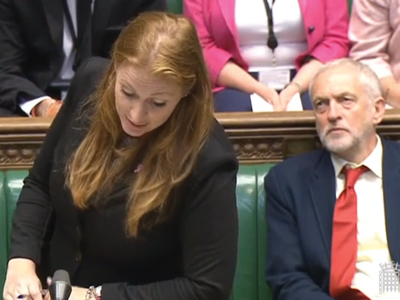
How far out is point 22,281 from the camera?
1.26 metres

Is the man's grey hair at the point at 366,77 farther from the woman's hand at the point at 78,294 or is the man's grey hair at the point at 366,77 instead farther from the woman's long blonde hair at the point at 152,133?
the woman's hand at the point at 78,294

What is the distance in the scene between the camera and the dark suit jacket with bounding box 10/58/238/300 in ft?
4.06

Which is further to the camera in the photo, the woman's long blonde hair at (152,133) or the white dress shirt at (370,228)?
the white dress shirt at (370,228)

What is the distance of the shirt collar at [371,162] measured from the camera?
1.76m

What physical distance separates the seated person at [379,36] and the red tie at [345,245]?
50 cm

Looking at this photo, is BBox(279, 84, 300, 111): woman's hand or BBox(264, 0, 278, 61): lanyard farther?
BBox(264, 0, 278, 61): lanyard

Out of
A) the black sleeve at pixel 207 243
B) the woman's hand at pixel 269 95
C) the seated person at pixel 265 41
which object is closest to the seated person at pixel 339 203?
the woman's hand at pixel 269 95

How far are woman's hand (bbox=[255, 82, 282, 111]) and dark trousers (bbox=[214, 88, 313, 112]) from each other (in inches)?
1.3

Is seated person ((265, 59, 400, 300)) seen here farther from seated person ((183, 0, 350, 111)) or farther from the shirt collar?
seated person ((183, 0, 350, 111))

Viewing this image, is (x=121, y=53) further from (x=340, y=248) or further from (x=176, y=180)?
(x=340, y=248)

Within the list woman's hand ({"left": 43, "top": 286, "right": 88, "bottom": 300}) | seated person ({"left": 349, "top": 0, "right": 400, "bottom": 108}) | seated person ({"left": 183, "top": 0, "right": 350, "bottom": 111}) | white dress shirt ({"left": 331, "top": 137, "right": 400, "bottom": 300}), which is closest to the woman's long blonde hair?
woman's hand ({"left": 43, "top": 286, "right": 88, "bottom": 300})

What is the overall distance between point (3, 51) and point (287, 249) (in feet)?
2.93

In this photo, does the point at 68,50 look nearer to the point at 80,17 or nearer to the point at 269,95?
the point at 80,17

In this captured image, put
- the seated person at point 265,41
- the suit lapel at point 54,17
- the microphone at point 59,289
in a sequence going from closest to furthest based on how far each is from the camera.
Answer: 1. the microphone at point 59,289
2. the suit lapel at point 54,17
3. the seated person at point 265,41
